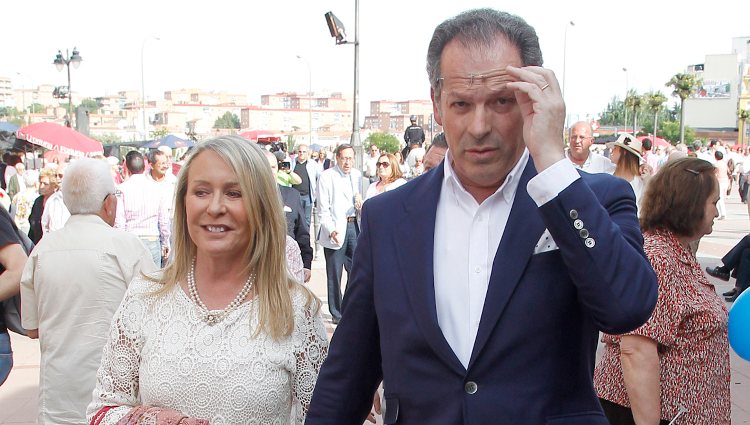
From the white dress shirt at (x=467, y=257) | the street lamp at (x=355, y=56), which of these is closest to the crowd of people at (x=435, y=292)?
the white dress shirt at (x=467, y=257)

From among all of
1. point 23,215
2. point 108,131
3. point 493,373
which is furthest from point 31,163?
point 108,131

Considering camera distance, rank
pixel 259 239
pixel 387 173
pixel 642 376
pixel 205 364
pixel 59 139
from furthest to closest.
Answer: pixel 59 139 → pixel 387 173 → pixel 642 376 → pixel 259 239 → pixel 205 364

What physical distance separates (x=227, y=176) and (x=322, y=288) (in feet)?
24.8

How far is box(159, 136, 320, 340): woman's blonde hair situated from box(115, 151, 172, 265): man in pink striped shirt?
225 inches

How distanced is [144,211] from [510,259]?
7140mm

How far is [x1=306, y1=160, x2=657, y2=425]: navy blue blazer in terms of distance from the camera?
1.50m

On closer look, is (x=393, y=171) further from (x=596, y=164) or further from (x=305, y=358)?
(x=305, y=358)

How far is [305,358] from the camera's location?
2.40 meters

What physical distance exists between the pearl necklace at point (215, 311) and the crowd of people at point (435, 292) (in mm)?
13

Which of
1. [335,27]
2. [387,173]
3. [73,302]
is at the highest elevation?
[335,27]

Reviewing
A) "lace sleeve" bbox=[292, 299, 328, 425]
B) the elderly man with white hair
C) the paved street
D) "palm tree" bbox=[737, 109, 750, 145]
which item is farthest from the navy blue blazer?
"palm tree" bbox=[737, 109, 750, 145]

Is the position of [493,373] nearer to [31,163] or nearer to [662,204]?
[662,204]

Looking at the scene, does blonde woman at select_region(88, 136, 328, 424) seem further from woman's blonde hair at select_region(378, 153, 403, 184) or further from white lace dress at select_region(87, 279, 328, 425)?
woman's blonde hair at select_region(378, 153, 403, 184)

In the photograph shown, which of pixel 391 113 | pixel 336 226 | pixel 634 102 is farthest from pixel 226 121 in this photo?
pixel 336 226
